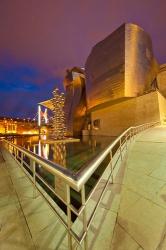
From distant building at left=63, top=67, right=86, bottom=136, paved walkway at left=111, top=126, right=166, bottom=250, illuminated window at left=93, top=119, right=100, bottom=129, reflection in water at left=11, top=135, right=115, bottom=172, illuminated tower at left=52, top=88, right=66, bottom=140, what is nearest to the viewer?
paved walkway at left=111, top=126, right=166, bottom=250

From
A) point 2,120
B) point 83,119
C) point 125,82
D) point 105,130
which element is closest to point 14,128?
point 2,120

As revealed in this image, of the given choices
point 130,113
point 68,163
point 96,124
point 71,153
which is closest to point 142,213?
point 68,163

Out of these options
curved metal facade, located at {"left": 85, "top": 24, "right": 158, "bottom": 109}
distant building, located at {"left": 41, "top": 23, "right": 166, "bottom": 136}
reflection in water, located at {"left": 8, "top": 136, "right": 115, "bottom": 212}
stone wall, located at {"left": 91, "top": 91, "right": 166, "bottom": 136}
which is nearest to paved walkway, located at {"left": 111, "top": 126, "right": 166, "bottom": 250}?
reflection in water, located at {"left": 8, "top": 136, "right": 115, "bottom": 212}

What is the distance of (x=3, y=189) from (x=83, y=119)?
42.6 metres

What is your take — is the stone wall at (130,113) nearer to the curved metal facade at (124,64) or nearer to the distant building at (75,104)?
the curved metal facade at (124,64)

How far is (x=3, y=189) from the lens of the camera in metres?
3.66

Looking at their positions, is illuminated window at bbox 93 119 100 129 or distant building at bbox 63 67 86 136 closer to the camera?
illuminated window at bbox 93 119 100 129

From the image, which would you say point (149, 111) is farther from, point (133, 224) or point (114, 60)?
point (133, 224)

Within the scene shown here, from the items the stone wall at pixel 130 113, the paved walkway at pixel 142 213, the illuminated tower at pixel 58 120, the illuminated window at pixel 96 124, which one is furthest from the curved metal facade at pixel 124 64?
the paved walkway at pixel 142 213

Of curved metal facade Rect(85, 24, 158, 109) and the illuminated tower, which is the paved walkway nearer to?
the illuminated tower

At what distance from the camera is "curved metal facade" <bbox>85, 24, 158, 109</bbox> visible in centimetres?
2934

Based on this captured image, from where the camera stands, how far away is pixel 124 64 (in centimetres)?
2930

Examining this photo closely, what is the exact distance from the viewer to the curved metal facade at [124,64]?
29344 mm

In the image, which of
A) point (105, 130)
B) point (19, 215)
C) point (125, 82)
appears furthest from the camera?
point (105, 130)
